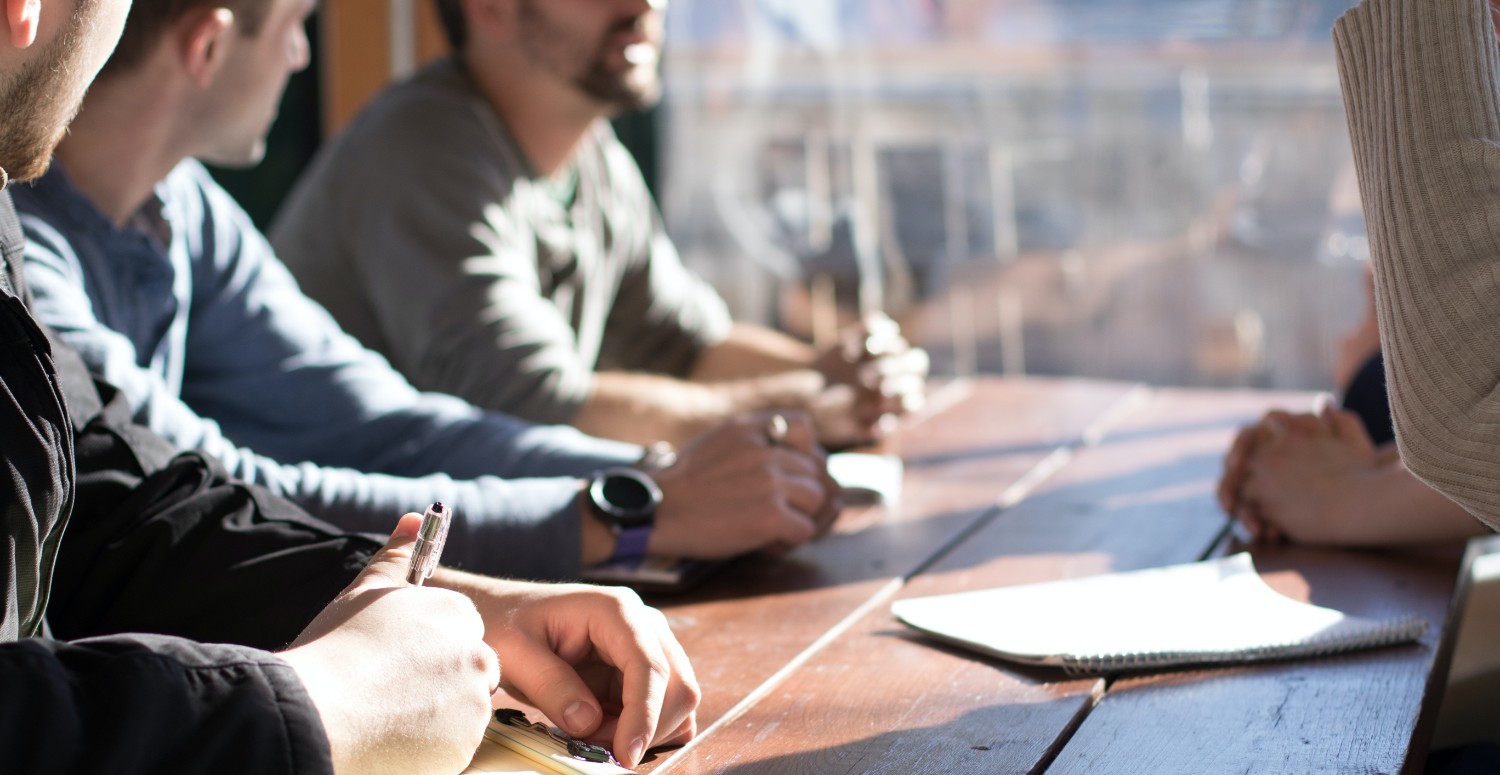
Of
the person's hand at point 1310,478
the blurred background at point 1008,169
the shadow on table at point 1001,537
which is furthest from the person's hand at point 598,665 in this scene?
the blurred background at point 1008,169

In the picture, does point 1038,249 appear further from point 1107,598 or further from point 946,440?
point 1107,598

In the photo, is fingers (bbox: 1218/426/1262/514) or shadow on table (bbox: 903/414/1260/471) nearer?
fingers (bbox: 1218/426/1262/514)

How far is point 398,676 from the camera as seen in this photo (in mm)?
729

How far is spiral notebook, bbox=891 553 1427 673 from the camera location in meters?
0.98

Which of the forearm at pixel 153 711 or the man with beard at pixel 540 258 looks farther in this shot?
the man with beard at pixel 540 258

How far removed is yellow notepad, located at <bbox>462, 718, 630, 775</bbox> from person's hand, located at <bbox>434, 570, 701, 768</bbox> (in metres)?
0.01

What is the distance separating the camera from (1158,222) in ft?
13.4

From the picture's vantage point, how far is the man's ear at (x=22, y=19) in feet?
2.67

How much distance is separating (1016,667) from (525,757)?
1.15 feet

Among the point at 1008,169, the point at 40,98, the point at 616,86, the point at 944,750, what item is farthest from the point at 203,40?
the point at 1008,169

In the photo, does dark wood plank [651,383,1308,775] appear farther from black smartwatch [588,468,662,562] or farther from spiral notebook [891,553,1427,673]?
black smartwatch [588,468,662,562]

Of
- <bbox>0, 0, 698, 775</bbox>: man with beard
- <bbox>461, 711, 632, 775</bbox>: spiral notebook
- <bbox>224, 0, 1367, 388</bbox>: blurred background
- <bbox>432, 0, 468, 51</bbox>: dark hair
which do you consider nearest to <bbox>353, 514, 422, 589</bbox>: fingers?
<bbox>0, 0, 698, 775</bbox>: man with beard

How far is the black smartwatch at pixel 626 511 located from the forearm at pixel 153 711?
0.54 metres

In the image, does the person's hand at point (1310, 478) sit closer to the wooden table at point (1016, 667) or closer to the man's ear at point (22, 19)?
the wooden table at point (1016, 667)
